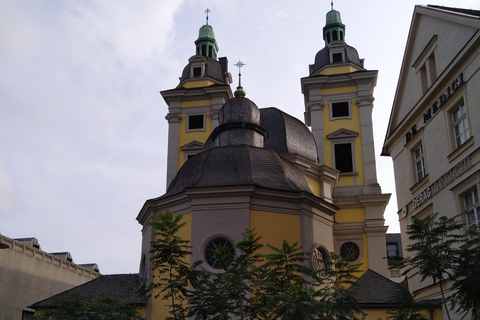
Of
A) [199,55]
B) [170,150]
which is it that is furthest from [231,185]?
[199,55]

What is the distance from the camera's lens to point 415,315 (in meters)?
14.3

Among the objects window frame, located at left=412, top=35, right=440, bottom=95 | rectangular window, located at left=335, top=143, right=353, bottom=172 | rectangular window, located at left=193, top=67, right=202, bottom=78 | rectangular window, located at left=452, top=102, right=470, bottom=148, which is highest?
rectangular window, located at left=193, top=67, right=202, bottom=78

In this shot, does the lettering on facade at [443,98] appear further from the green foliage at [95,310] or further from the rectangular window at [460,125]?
the green foliage at [95,310]

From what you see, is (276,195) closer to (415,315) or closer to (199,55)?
(415,315)

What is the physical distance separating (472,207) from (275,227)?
759 centimetres

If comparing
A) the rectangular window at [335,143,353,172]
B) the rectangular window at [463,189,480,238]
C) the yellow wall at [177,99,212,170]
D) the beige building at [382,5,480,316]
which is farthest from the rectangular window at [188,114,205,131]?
the rectangular window at [463,189,480,238]

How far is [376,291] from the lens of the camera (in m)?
19.7

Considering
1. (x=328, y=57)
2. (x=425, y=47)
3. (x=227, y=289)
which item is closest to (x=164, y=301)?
(x=227, y=289)

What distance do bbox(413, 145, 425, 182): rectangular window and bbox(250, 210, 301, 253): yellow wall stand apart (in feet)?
15.5

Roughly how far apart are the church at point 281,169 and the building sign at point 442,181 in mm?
3396

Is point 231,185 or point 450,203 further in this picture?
point 231,185

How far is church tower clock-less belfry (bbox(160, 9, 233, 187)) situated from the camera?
1501 inches

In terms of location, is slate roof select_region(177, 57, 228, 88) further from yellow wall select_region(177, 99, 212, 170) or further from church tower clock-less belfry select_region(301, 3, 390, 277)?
church tower clock-less belfry select_region(301, 3, 390, 277)

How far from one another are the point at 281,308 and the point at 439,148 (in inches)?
331
